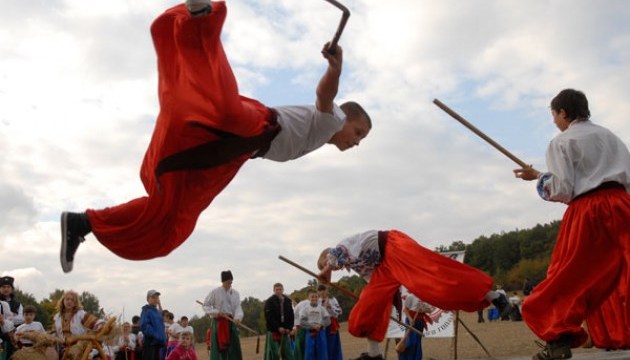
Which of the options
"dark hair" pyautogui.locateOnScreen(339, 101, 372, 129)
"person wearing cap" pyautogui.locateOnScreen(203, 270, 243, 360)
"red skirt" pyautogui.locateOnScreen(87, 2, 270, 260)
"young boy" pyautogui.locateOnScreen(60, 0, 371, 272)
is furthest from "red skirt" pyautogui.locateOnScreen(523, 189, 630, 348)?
"person wearing cap" pyautogui.locateOnScreen(203, 270, 243, 360)

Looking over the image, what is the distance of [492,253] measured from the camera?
4350cm

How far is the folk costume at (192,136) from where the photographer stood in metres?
3.92

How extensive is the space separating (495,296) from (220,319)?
7195 millimetres

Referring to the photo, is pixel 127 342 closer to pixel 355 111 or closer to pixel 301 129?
pixel 355 111

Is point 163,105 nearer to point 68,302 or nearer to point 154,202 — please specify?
point 154,202

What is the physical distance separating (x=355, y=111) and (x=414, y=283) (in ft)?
7.77

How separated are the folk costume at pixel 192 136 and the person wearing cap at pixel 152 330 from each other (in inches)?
367

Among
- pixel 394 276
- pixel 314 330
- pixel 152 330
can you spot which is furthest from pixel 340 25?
pixel 152 330

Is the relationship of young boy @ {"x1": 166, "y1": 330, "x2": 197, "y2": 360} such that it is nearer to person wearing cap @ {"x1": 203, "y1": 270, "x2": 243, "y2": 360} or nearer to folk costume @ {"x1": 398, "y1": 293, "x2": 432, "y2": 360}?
person wearing cap @ {"x1": 203, "y1": 270, "x2": 243, "y2": 360}

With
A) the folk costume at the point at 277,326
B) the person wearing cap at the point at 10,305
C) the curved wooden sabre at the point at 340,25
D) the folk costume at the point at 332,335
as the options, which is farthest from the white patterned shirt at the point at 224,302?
the curved wooden sabre at the point at 340,25

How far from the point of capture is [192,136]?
158 inches

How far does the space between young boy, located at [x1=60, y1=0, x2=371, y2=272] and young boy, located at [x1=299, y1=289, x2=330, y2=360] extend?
9437mm

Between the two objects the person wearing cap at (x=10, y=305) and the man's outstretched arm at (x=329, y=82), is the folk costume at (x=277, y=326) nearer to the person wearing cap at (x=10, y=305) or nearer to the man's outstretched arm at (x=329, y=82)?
the person wearing cap at (x=10, y=305)

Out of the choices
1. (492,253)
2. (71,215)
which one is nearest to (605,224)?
(71,215)
